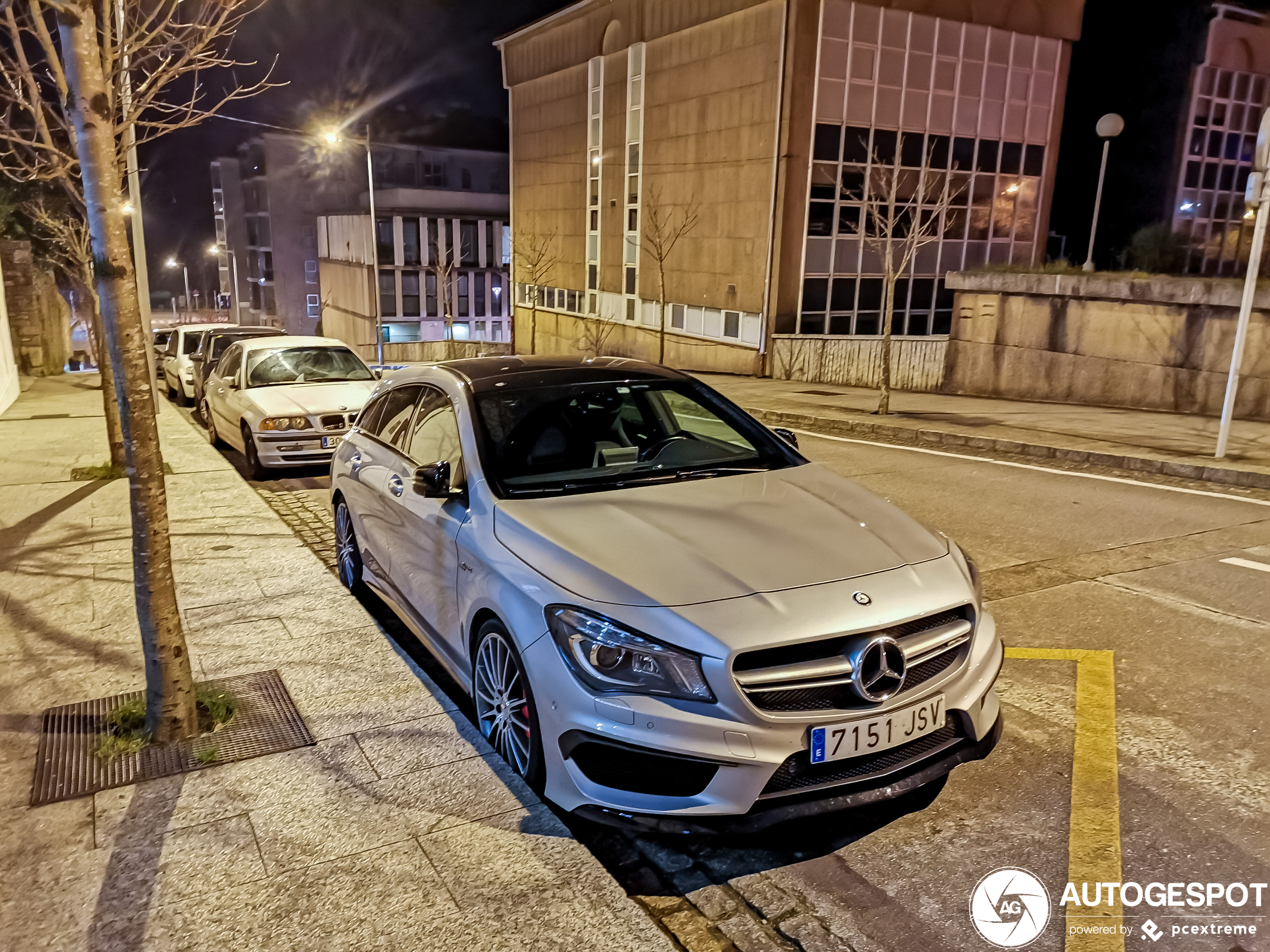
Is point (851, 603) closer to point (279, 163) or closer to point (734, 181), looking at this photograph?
point (734, 181)

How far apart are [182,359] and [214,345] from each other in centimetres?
273

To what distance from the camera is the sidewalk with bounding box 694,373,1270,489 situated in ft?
33.9

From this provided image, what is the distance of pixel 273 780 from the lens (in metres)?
3.77

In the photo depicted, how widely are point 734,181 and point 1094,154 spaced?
73.7 ft

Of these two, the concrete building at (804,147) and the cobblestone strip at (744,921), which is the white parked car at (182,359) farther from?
the cobblestone strip at (744,921)

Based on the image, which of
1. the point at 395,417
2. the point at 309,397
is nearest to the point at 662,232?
the point at 309,397

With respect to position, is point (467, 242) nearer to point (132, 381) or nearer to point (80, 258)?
point (80, 258)

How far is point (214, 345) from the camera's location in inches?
627

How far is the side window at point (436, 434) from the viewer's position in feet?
15.0

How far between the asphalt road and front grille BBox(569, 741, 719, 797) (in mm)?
227

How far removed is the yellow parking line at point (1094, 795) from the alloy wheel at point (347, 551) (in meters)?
4.06

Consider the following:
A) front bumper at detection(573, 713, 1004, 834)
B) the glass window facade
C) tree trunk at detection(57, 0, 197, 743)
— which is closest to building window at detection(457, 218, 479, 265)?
the glass window facade

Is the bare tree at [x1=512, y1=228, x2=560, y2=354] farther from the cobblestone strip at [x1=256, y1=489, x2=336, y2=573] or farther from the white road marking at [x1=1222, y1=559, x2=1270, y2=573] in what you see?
the white road marking at [x1=1222, y1=559, x2=1270, y2=573]

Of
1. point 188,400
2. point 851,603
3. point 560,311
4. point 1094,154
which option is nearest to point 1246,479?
point 851,603
